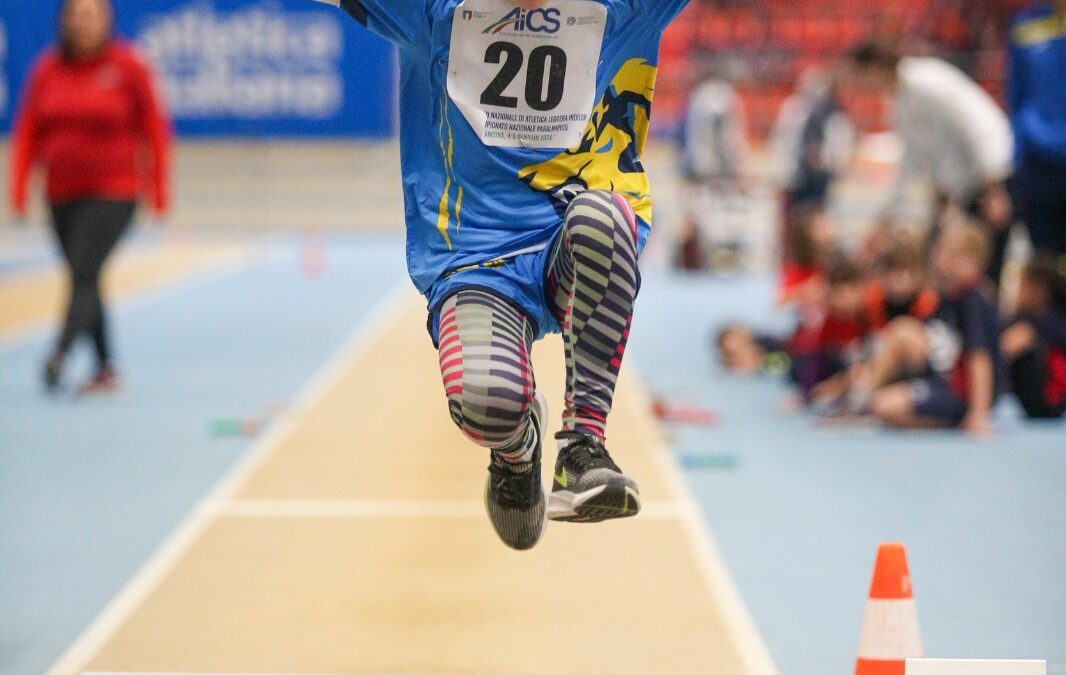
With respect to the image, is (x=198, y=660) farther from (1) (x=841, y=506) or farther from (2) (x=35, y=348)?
(2) (x=35, y=348)

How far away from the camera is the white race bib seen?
3256 millimetres

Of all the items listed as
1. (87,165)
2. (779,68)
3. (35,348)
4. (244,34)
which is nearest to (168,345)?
(35,348)

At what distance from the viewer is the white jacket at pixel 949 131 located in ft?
24.5

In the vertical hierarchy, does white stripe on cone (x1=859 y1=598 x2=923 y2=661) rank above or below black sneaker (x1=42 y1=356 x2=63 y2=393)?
above

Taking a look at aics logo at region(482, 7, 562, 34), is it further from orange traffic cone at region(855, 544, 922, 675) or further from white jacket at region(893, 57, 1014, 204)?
white jacket at region(893, 57, 1014, 204)

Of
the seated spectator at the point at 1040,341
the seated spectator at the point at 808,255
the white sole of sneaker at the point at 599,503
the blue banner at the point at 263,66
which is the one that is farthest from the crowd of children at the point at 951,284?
the blue banner at the point at 263,66

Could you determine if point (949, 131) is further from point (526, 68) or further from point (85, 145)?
point (526, 68)

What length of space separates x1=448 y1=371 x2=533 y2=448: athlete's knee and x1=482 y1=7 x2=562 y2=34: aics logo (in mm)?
797

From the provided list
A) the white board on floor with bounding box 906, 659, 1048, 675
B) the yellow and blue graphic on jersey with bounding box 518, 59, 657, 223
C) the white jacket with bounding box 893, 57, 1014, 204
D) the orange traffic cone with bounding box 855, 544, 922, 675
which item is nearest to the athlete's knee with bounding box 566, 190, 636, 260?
the yellow and blue graphic on jersey with bounding box 518, 59, 657, 223

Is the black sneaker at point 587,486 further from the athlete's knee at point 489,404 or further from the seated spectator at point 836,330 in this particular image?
the seated spectator at point 836,330

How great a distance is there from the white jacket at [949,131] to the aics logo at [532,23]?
181 inches

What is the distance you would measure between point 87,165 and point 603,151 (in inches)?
201

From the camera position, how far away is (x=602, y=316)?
3178 millimetres

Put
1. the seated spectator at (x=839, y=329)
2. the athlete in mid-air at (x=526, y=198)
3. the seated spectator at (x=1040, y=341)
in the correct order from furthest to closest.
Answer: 1. the seated spectator at (x=839, y=329)
2. the seated spectator at (x=1040, y=341)
3. the athlete in mid-air at (x=526, y=198)
